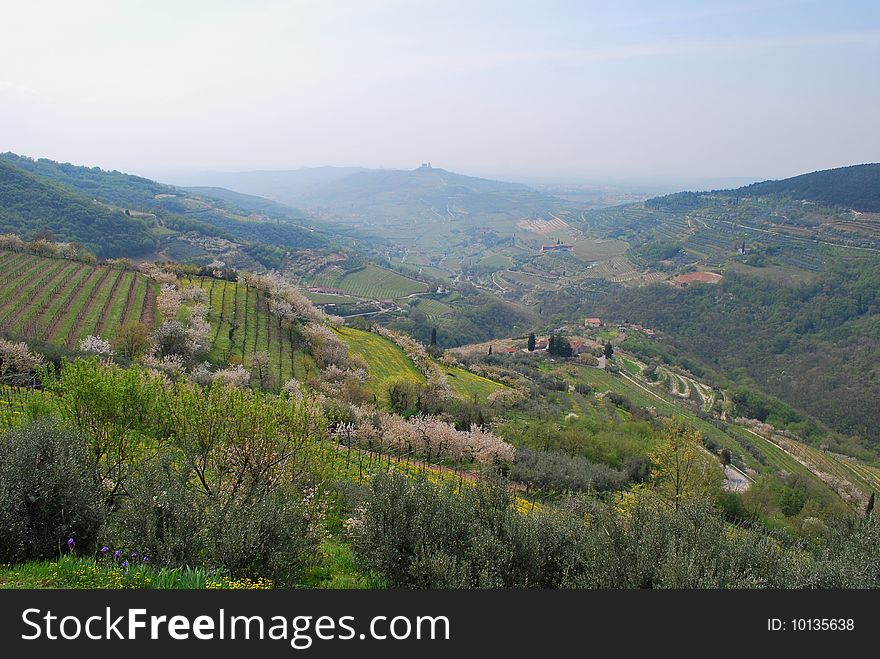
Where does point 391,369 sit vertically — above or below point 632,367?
above

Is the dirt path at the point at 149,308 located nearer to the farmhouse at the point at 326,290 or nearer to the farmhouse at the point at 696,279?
the farmhouse at the point at 326,290

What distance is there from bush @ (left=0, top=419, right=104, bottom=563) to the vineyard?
146 ft

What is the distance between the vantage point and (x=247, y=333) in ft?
213

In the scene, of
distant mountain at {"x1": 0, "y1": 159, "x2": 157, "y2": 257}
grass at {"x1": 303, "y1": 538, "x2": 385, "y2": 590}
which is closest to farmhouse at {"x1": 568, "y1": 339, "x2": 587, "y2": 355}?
grass at {"x1": 303, "y1": 538, "x2": 385, "y2": 590}

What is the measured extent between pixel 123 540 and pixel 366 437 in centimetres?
2666

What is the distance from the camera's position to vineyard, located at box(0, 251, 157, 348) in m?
52.2

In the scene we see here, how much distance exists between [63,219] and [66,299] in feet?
343

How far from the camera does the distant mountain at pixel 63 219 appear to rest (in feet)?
433

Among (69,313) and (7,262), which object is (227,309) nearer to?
(69,313)

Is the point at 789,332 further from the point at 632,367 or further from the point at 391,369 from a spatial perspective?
the point at 391,369

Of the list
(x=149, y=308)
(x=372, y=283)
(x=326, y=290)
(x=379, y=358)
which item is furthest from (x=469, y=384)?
(x=372, y=283)

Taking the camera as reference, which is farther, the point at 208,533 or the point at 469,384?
the point at 469,384

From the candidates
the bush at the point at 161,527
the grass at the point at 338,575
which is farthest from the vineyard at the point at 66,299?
the grass at the point at 338,575

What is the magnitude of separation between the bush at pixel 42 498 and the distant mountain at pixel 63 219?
146231 millimetres
